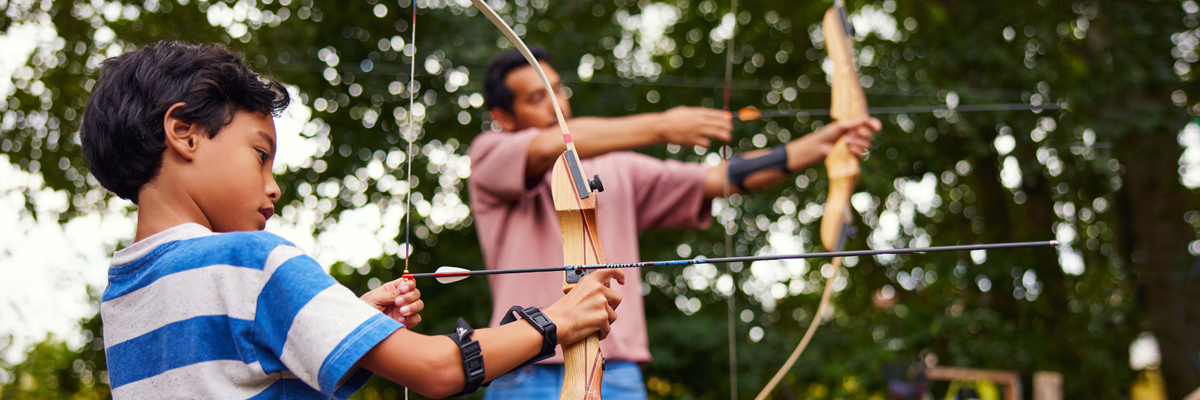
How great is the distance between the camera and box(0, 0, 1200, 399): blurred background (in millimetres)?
3611

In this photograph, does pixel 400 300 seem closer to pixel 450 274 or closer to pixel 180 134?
pixel 450 274

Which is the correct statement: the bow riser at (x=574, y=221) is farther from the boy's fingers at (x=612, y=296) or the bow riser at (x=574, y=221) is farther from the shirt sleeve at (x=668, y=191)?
the shirt sleeve at (x=668, y=191)

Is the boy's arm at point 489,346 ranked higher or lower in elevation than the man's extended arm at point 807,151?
lower

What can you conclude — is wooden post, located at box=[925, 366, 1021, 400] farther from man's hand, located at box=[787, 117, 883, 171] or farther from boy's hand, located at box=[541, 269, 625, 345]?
boy's hand, located at box=[541, 269, 625, 345]

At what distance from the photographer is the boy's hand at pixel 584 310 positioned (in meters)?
0.79

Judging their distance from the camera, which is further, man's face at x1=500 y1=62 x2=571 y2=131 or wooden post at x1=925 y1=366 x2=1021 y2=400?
wooden post at x1=925 y1=366 x2=1021 y2=400

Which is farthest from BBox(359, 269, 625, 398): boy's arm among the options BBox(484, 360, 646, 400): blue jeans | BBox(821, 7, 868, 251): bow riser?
BBox(821, 7, 868, 251): bow riser

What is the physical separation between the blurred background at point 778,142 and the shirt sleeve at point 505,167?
6.38 feet

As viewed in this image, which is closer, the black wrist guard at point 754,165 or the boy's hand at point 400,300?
the boy's hand at point 400,300

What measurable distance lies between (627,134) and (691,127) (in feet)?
0.46

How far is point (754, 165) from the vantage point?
5.87ft

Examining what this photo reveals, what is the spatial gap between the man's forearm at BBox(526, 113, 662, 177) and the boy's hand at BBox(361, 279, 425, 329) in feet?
2.00

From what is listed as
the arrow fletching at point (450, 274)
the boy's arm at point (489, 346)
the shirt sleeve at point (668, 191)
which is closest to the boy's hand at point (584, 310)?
the boy's arm at point (489, 346)

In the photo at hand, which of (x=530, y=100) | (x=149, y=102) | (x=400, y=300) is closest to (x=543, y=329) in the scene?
(x=400, y=300)
